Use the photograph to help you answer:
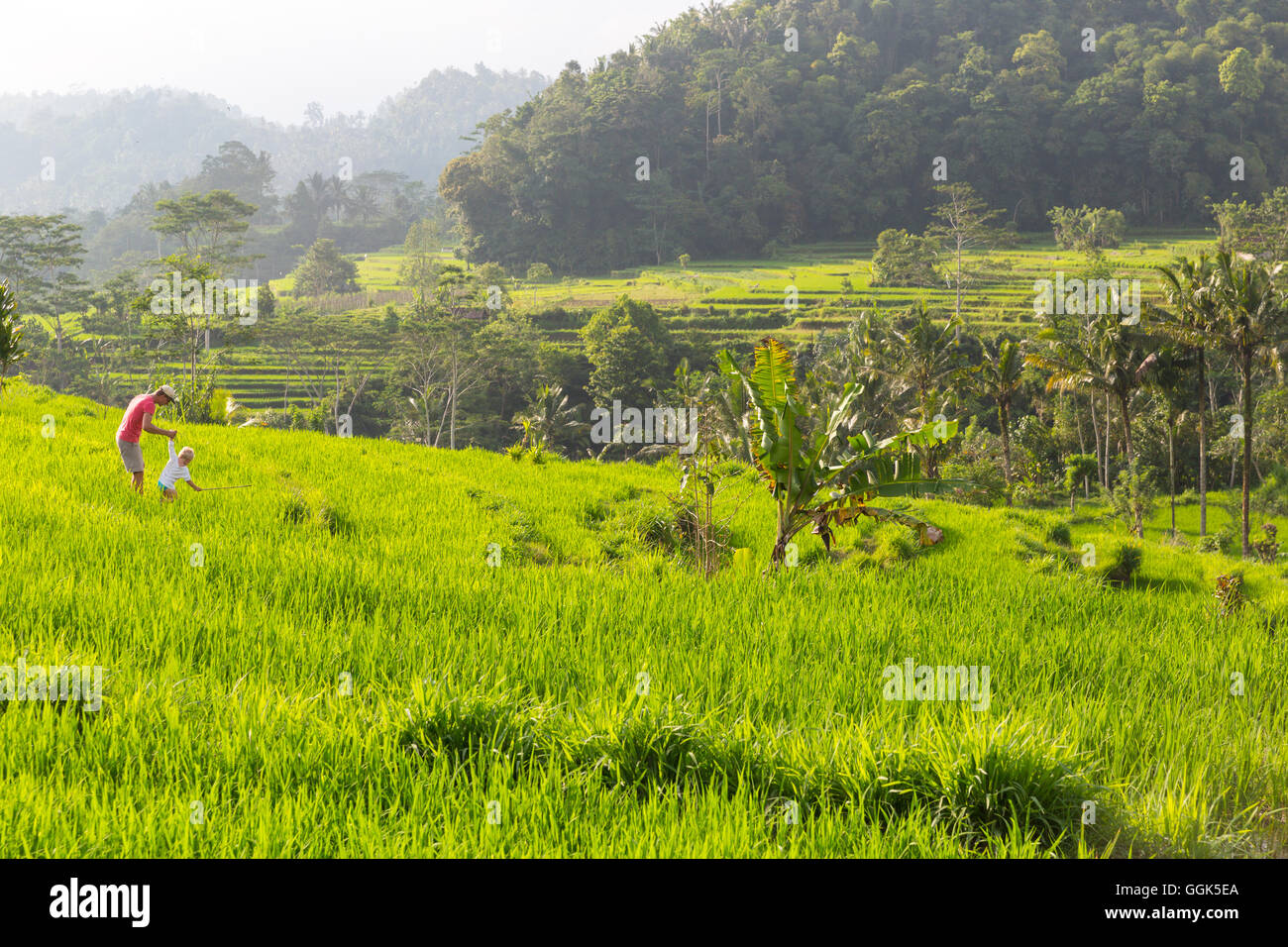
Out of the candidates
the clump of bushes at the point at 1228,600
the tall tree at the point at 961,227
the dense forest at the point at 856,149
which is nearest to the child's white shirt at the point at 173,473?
the clump of bushes at the point at 1228,600

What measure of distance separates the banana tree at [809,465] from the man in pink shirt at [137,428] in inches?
259

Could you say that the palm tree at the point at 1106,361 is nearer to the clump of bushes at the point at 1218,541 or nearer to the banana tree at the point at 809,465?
the clump of bushes at the point at 1218,541

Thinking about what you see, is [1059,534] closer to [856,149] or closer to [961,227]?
[961,227]

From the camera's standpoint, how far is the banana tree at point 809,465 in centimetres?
968

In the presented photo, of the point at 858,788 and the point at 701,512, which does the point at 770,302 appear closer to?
the point at 701,512

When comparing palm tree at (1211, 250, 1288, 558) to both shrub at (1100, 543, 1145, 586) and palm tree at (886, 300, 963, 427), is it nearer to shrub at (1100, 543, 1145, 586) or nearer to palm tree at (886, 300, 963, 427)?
palm tree at (886, 300, 963, 427)

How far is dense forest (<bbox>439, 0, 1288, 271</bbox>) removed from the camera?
92250 millimetres
